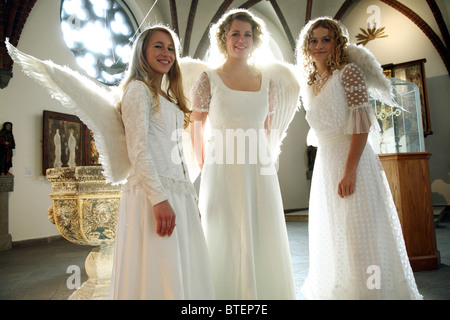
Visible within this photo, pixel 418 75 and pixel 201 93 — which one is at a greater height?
pixel 418 75

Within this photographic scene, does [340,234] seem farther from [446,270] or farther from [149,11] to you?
[149,11]

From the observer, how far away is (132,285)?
Answer: 1.51 meters

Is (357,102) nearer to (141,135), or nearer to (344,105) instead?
(344,105)

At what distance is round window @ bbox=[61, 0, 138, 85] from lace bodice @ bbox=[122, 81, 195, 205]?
6.29 m

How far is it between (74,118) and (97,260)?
5.50m

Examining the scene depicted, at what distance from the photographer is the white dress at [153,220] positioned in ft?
4.98

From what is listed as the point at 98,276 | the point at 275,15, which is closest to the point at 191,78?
the point at 98,276

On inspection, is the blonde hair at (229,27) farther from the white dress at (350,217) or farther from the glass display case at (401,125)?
the glass display case at (401,125)

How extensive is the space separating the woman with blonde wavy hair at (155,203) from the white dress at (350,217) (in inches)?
33.3

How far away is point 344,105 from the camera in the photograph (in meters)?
2.16

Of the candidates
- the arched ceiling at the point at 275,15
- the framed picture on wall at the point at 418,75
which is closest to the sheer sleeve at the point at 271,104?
the arched ceiling at the point at 275,15

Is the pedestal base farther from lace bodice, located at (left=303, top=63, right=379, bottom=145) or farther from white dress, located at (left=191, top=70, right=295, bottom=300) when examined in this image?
lace bodice, located at (left=303, top=63, right=379, bottom=145)

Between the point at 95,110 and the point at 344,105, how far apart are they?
4.62ft

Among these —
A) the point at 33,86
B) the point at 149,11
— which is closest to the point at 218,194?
the point at 33,86
